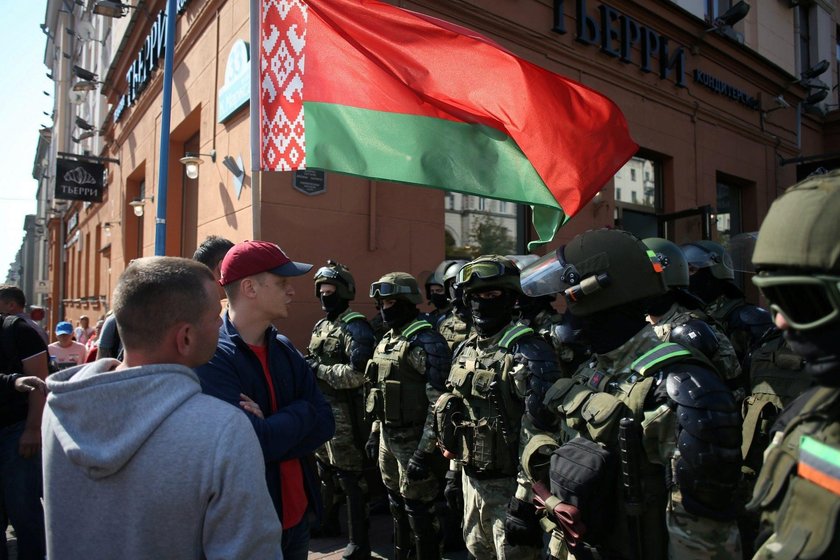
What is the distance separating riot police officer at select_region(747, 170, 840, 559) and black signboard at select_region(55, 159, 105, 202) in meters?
16.4

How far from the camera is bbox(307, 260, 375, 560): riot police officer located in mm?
5246

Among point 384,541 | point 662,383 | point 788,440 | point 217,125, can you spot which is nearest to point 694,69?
point 217,125

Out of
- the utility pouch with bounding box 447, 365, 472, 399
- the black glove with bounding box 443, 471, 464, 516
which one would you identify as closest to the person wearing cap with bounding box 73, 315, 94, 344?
the black glove with bounding box 443, 471, 464, 516

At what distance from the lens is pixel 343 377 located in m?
5.35

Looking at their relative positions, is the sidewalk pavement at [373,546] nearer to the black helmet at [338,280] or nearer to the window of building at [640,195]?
the black helmet at [338,280]

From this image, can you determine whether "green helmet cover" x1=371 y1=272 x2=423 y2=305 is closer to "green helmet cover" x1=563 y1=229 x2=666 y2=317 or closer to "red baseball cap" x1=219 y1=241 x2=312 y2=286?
"red baseball cap" x1=219 y1=241 x2=312 y2=286

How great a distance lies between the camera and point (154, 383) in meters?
1.51

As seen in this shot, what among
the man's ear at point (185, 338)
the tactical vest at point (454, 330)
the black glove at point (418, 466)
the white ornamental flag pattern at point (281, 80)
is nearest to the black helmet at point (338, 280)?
the tactical vest at point (454, 330)

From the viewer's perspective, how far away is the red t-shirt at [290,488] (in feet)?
8.25

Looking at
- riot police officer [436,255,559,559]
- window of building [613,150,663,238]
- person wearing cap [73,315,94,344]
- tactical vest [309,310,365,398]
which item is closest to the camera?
riot police officer [436,255,559,559]

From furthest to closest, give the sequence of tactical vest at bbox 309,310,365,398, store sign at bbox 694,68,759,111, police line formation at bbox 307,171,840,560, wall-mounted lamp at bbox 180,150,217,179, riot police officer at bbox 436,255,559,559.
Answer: store sign at bbox 694,68,759,111
wall-mounted lamp at bbox 180,150,217,179
tactical vest at bbox 309,310,365,398
riot police officer at bbox 436,255,559,559
police line formation at bbox 307,171,840,560

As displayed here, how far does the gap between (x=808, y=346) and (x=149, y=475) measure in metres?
1.52

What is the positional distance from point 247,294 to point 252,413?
21.5 inches

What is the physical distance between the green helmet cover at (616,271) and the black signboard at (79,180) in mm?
15291
